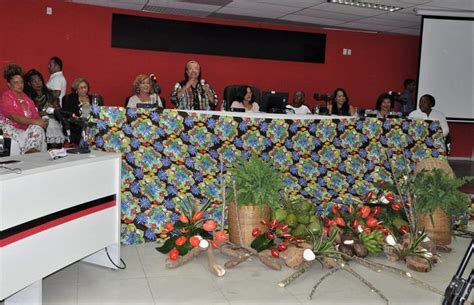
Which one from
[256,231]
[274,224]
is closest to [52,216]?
[256,231]

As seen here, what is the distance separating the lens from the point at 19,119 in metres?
4.84

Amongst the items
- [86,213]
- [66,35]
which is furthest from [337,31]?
[86,213]

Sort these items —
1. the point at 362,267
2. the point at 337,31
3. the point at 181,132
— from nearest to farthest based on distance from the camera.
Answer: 1. the point at 362,267
2. the point at 181,132
3. the point at 337,31

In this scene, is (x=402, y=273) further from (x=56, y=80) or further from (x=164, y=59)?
(x=164, y=59)

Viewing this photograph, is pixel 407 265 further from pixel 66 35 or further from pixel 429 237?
pixel 66 35

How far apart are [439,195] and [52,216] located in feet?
9.16

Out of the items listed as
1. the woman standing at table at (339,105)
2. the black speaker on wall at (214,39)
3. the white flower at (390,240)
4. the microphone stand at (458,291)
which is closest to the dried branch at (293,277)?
the white flower at (390,240)

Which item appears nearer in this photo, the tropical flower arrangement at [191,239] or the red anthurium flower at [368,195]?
the tropical flower arrangement at [191,239]

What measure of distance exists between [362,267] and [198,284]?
3.90ft

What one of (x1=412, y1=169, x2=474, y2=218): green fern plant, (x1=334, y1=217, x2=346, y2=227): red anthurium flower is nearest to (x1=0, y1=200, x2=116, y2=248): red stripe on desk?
(x1=334, y1=217, x2=346, y2=227): red anthurium flower

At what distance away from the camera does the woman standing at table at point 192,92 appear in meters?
5.01

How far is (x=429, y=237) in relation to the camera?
410 cm

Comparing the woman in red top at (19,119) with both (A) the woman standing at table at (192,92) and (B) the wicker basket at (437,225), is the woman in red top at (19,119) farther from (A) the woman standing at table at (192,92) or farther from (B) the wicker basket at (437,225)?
(B) the wicker basket at (437,225)

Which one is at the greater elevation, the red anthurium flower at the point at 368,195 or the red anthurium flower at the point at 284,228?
the red anthurium flower at the point at 368,195
